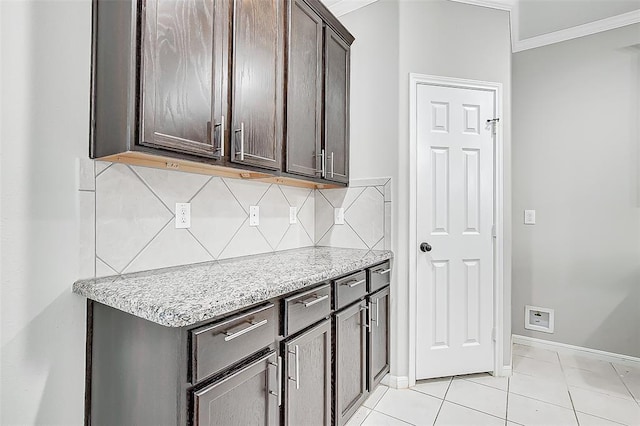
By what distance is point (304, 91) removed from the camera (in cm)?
187

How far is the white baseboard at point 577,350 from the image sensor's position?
254 centimetres

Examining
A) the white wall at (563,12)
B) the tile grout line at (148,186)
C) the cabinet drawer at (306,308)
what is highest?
the white wall at (563,12)

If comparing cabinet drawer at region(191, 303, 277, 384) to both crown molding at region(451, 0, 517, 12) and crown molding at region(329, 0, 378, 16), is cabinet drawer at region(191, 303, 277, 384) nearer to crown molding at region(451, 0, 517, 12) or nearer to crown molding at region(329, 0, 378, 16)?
crown molding at region(329, 0, 378, 16)

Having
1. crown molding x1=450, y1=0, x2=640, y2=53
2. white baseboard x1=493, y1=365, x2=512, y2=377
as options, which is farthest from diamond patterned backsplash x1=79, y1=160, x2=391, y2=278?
crown molding x1=450, y1=0, x2=640, y2=53

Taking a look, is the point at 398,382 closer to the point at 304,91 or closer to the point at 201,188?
the point at 201,188

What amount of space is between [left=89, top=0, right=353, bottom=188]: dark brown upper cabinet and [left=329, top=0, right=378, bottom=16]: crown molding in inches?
17.9

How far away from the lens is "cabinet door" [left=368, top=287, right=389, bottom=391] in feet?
6.31

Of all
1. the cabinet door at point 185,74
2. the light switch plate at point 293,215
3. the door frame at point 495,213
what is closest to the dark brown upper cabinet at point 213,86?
the cabinet door at point 185,74

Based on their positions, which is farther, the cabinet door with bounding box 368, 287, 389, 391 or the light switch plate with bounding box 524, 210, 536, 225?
the light switch plate with bounding box 524, 210, 536, 225

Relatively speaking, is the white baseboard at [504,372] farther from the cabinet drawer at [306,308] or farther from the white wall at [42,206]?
the white wall at [42,206]

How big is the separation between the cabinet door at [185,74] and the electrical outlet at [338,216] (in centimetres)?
122

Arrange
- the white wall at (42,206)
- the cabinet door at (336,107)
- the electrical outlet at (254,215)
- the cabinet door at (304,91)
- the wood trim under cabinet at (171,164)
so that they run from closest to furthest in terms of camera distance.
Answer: the white wall at (42,206), the wood trim under cabinet at (171,164), the cabinet door at (304,91), the electrical outlet at (254,215), the cabinet door at (336,107)

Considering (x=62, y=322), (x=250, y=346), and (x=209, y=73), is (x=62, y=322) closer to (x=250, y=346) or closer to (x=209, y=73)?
(x=250, y=346)

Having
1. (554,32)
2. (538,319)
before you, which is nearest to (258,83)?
(554,32)
